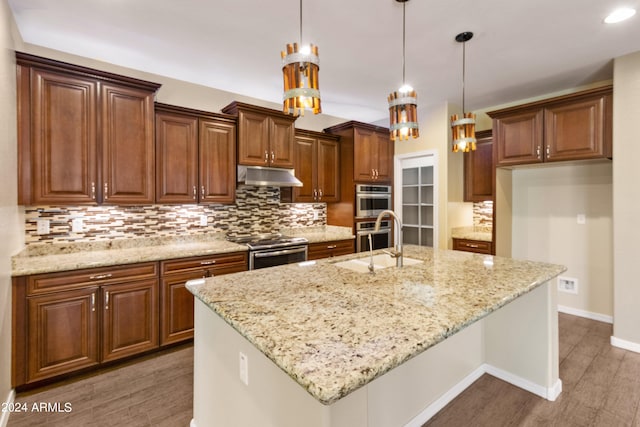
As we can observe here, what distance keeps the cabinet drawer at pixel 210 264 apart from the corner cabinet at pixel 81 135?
0.67 m

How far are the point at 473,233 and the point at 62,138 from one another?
4.76 m

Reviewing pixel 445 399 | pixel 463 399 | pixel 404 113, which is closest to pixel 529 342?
pixel 463 399

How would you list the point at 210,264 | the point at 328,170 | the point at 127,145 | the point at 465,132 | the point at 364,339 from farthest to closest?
the point at 328,170
the point at 210,264
the point at 127,145
the point at 465,132
the point at 364,339

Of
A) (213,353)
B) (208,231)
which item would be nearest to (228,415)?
(213,353)

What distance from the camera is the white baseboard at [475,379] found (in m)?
1.90

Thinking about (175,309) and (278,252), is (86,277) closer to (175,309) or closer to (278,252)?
(175,309)

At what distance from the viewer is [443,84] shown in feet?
11.6

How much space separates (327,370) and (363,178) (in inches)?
146

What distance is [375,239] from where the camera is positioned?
440 centimetres

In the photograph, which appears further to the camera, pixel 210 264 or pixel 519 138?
pixel 519 138

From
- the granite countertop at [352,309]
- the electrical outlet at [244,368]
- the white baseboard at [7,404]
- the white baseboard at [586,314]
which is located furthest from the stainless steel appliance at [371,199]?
the white baseboard at [7,404]

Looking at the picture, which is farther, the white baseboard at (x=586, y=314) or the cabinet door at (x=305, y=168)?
the cabinet door at (x=305, y=168)

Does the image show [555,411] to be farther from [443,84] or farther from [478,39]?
[443,84]

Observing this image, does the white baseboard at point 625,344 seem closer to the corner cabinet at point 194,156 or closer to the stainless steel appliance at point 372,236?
the stainless steel appliance at point 372,236
